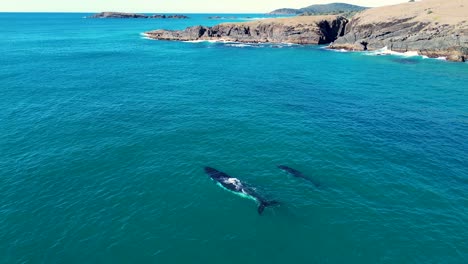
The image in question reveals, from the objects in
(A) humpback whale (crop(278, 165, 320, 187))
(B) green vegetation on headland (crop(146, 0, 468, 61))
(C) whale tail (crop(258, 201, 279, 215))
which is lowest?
(C) whale tail (crop(258, 201, 279, 215))

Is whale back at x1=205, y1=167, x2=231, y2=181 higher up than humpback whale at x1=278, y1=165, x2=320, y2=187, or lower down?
lower down

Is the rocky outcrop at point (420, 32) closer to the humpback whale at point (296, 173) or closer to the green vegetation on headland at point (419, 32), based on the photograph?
the green vegetation on headland at point (419, 32)

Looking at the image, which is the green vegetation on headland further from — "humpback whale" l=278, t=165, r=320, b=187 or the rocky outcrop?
"humpback whale" l=278, t=165, r=320, b=187

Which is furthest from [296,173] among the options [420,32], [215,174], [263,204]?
[420,32]

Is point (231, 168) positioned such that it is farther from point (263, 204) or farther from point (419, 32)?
point (419, 32)

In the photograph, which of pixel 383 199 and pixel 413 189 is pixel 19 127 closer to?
pixel 383 199

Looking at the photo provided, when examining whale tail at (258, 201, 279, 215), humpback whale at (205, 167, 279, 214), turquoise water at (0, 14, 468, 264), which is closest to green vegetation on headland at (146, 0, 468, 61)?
turquoise water at (0, 14, 468, 264)
